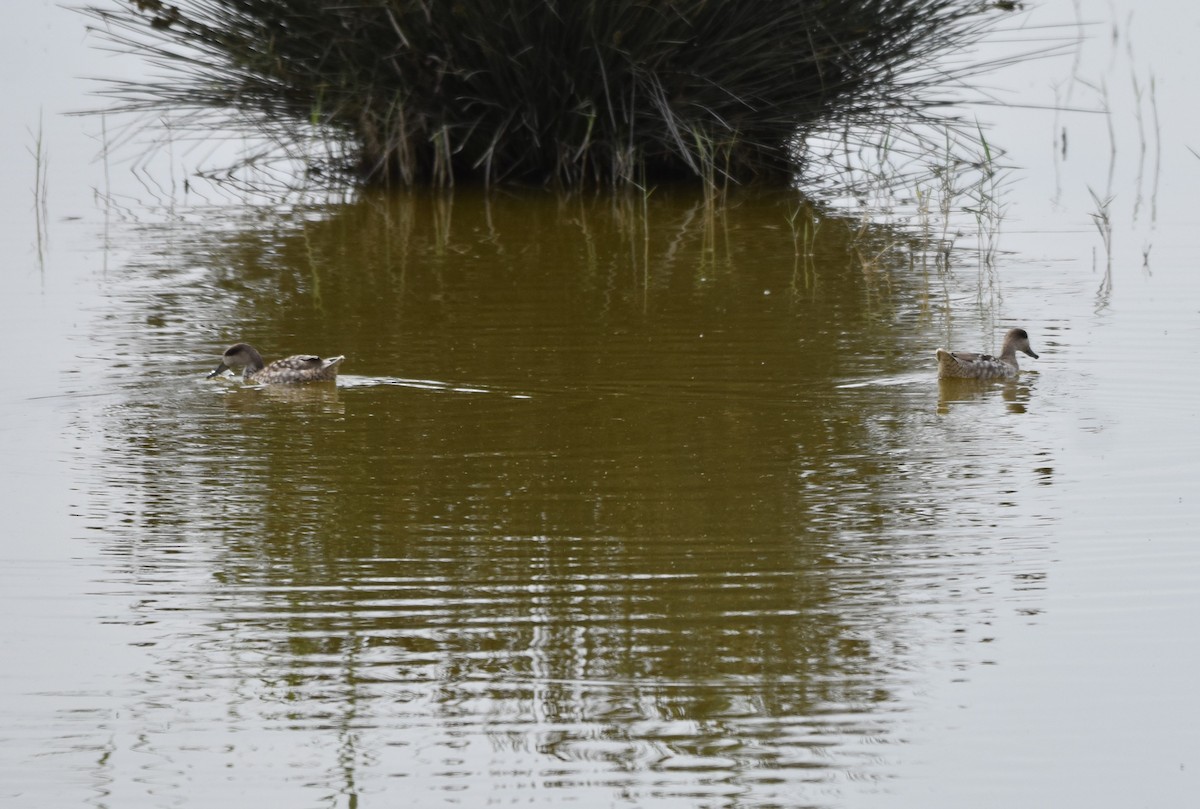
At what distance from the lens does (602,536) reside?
20.0 feet

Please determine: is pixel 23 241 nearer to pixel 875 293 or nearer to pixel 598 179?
pixel 598 179

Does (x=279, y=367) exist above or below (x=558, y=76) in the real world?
below

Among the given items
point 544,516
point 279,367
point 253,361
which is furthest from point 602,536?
point 253,361

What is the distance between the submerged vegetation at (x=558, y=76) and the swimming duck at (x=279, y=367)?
4.00m

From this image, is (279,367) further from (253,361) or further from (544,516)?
(544,516)

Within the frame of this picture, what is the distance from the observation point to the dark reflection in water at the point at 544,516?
460 centimetres

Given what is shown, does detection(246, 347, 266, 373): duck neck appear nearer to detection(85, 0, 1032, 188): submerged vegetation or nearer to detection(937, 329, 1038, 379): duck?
detection(937, 329, 1038, 379): duck

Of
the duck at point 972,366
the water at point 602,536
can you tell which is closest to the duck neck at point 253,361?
the water at point 602,536

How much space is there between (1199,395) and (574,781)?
→ 4.53 metres

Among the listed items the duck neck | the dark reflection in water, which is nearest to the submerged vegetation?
the dark reflection in water

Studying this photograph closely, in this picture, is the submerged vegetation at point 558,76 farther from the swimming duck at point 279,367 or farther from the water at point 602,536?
the swimming duck at point 279,367

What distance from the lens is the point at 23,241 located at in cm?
1188

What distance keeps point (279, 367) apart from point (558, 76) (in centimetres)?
477

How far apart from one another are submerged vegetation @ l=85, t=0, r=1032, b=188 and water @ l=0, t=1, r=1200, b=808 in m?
1.96
